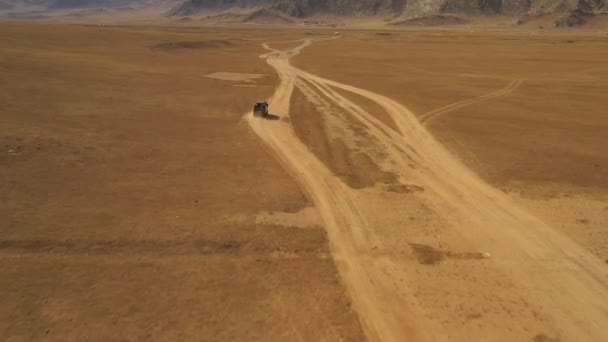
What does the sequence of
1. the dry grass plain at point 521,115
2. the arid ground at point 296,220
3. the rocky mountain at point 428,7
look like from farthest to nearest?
A: the rocky mountain at point 428,7
the dry grass plain at point 521,115
the arid ground at point 296,220

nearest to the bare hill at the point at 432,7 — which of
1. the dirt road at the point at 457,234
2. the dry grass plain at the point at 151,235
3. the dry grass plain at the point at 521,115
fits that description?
the dry grass plain at the point at 521,115

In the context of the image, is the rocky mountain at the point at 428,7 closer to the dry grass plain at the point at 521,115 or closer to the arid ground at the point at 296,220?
the dry grass plain at the point at 521,115

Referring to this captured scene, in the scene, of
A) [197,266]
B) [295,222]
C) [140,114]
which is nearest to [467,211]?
[295,222]

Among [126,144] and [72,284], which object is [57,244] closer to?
[72,284]

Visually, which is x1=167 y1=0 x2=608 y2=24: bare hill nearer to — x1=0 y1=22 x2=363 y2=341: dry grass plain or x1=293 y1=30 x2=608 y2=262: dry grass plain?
x1=293 y1=30 x2=608 y2=262: dry grass plain

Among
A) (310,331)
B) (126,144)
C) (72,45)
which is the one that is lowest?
(310,331)

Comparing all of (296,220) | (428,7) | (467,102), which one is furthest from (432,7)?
(296,220)
